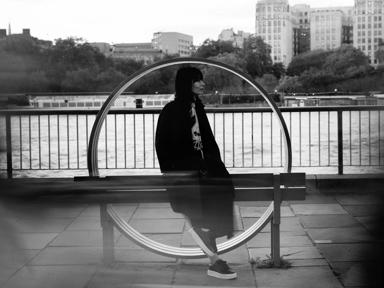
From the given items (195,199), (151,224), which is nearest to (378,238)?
(195,199)

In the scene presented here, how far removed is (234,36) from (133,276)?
4.35ft

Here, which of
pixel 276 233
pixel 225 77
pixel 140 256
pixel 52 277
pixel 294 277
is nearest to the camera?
pixel 52 277

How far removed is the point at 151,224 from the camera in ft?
12.4

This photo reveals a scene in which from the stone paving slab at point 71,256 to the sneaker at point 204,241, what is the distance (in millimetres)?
938

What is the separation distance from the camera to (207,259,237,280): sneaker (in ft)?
10.2

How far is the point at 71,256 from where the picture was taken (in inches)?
70.4

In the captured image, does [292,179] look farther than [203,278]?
No

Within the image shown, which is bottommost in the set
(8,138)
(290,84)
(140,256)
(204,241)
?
(140,256)

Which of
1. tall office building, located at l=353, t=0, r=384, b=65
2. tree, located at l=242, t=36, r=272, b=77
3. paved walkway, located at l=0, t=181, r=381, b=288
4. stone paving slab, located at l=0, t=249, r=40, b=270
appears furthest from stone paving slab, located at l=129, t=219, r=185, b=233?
tall office building, located at l=353, t=0, r=384, b=65

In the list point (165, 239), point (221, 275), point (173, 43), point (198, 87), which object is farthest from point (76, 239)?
point (165, 239)

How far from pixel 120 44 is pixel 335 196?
0.75 m

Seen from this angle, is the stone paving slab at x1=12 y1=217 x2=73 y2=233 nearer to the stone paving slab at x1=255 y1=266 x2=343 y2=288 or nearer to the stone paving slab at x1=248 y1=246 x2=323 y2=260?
the stone paving slab at x1=255 y1=266 x2=343 y2=288

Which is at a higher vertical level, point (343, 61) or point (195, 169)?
point (343, 61)

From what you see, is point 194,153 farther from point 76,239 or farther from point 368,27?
point 368,27
